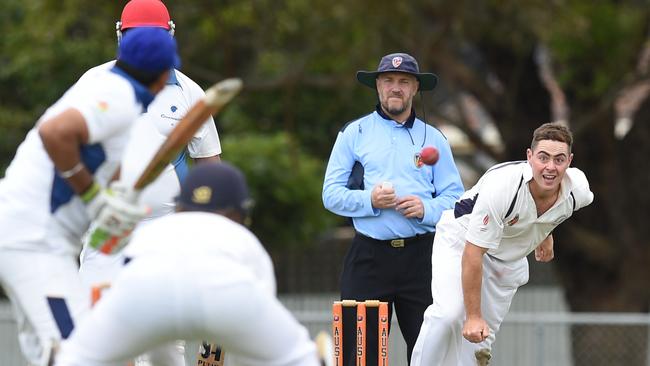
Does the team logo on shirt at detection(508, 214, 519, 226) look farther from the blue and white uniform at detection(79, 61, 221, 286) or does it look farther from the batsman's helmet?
the batsman's helmet

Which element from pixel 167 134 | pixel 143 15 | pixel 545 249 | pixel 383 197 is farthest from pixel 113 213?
pixel 545 249

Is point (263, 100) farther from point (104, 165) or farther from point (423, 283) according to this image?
point (104, 165)

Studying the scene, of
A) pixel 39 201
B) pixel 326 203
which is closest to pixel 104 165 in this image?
pixel 39 201

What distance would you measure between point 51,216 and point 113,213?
0.38 metres

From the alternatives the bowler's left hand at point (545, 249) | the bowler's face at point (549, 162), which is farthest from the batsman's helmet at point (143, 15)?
the bowler's left hand at point (545, 249)

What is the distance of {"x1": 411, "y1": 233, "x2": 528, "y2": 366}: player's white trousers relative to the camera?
884cm

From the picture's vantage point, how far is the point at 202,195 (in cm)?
636

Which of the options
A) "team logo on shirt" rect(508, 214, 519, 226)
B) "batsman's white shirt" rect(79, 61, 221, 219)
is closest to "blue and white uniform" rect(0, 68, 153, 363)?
"batsman's white shirt" rect(79, 61, 221, 219)

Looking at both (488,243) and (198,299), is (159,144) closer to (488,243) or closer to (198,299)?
(488,243)

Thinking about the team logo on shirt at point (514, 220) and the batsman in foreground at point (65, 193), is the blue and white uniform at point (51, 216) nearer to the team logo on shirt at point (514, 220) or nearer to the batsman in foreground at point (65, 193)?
the batsman in foreground at point (65, 193)

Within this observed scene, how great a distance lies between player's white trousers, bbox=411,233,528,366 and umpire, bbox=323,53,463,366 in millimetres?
273

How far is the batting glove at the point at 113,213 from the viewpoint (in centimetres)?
671

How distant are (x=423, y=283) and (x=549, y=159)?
4.51 ft

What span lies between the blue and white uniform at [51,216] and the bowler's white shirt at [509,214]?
7.82 feet
